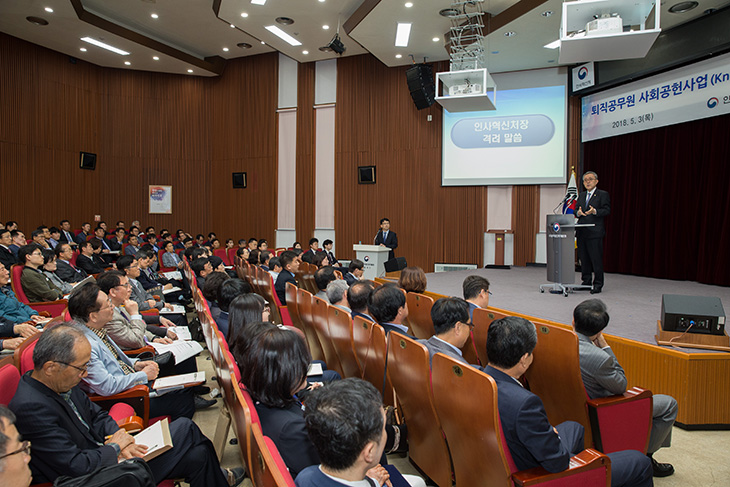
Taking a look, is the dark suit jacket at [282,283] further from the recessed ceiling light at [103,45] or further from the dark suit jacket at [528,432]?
the recessed ceiling light at [103,45]

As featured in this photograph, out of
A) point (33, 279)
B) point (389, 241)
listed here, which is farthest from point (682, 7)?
point (33, 279)

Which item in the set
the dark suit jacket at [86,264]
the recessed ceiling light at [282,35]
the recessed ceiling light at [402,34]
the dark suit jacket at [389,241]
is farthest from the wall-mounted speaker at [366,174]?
the dark suit jacket at [86,264]

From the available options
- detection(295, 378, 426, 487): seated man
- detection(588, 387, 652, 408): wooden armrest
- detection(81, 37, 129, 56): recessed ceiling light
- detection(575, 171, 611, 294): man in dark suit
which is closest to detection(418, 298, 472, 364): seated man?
detection(588, 387, 652, 408): wooden armrest

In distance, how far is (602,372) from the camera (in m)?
2.19

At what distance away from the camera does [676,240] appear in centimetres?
737

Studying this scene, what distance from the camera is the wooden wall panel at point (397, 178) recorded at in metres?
10.2

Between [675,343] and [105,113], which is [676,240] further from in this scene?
[105,113]

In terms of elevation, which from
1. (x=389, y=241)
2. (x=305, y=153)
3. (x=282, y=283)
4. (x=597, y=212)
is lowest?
(x=282, y=283)

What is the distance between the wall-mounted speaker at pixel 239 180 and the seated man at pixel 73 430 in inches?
442

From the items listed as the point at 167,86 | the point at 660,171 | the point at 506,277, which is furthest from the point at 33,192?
the point at 660,171

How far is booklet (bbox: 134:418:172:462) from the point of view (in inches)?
72.4

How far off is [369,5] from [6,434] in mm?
8010

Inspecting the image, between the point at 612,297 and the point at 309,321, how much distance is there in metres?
3.60

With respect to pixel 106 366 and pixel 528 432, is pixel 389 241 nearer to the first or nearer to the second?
pixel 106 366
